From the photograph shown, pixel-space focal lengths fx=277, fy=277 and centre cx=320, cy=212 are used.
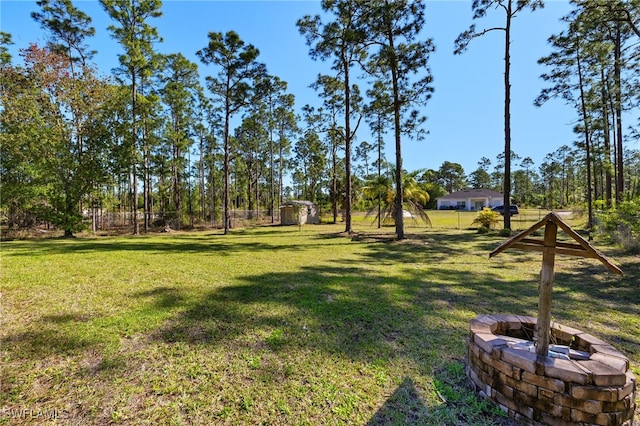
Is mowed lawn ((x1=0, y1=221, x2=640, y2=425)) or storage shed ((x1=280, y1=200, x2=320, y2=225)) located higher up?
storage shed ((x1=280, y1=200, x2=320, y2=225))

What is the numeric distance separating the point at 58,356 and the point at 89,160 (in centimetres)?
1435

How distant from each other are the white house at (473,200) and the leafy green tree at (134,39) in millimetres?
41998

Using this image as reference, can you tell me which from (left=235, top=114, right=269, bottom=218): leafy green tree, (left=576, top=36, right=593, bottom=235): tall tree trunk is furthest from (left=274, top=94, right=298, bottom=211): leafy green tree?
(left=576, top=36, right=593, bottom=235): tall tree trunk

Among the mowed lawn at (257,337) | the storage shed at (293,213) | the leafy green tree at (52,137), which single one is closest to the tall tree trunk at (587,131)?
the mowed lawn at (257,337)

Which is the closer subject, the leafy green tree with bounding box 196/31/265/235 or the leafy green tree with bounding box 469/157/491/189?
the leafy green tree with bounding box 196/31/265/235

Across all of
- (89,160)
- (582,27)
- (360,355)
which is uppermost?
(582,27)

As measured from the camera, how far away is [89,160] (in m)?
13.4

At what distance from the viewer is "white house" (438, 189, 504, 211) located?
43844mm

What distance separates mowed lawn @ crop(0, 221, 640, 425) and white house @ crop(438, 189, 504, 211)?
42.2 m

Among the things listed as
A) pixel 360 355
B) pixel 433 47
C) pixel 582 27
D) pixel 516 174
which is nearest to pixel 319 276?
pixel 360 355

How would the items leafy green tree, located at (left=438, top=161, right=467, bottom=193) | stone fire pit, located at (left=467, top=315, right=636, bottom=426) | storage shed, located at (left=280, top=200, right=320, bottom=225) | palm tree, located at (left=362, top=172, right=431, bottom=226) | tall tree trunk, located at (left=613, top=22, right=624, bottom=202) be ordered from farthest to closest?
leafy green tree, located at (left=438, top=161, right=467, bottom=193), storage shed, located at (left=280, top=200, right=320, bottom=225), palm tree, located at (left=362, top=172, right=431, bottom=226), tall tree trunk, located at (left=613, top=22, right=624, bottom=202), stone fire pit, located at (left=467, top=315, right=636, bottom=426)

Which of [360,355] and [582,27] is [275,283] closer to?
[360,355]

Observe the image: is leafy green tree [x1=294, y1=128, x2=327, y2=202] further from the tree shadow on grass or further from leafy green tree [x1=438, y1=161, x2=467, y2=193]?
leafy green tree [x1=438, y1=161, x2=467, y2=193]

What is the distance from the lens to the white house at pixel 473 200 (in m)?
43.8
